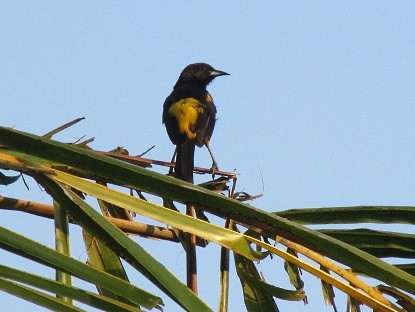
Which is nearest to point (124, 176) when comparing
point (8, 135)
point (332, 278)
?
point (8, 135)

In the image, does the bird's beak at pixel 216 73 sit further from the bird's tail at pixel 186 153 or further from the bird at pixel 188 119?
the bird's tail at pixel 186 153

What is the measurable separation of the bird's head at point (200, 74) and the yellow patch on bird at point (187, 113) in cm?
131

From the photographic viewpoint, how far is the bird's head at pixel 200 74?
10.4 m

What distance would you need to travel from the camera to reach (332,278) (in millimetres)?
2031

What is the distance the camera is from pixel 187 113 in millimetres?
8547

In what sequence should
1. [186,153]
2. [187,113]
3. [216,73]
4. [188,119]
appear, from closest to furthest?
[186,153] < [188,119] < [187,113] < [216,73]

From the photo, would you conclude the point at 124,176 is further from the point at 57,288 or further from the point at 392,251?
the point at 392,251

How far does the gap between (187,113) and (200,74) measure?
1.91 m

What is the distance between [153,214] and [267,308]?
0.60 meters

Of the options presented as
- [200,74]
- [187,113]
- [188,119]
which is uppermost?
[200,74]

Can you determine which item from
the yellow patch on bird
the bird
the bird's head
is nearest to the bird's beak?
the bird's head

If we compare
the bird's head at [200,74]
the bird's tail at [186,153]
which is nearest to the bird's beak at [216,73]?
the bird's head at [200,74]

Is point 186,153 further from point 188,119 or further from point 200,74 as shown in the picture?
point 200,74

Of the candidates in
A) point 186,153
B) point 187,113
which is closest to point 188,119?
point 187,113
